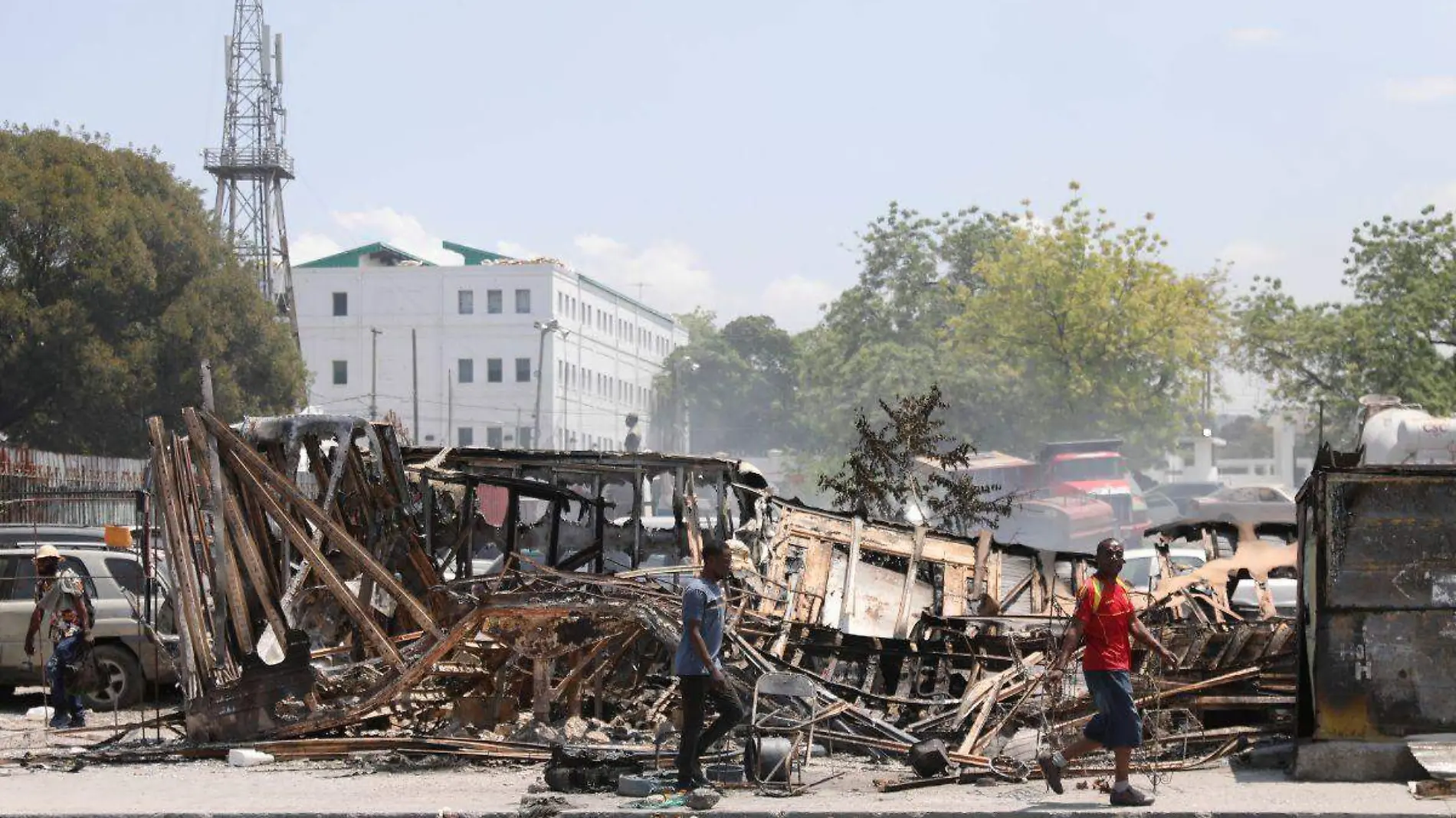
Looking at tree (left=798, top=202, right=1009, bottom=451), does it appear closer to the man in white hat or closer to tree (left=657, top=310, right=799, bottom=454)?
tree (left=657, top=310, right=799, bottom=454)

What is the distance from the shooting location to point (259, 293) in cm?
4750

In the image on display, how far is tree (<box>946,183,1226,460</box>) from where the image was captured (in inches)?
2392

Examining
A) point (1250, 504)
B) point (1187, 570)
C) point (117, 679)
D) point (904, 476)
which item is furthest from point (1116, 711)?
point (1250, 504)

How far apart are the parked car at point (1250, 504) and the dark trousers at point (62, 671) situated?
30431 millimetres

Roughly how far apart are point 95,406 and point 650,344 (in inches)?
2952

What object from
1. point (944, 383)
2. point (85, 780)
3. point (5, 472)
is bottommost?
point (85, 780)

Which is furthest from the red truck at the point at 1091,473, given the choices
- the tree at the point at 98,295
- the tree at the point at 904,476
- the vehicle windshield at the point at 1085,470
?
the tree at the point at 904,476

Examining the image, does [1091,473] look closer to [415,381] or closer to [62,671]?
[415,381]

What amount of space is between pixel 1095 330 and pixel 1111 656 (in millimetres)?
52418

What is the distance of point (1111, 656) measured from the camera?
9.91m

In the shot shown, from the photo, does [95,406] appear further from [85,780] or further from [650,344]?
[650,344]

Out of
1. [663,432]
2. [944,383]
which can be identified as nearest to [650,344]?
[663,432]

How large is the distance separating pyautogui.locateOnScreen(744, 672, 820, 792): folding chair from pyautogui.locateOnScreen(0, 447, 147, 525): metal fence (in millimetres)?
16307

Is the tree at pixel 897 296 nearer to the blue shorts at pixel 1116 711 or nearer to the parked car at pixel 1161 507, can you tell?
the parked car at pixel 1161 507
